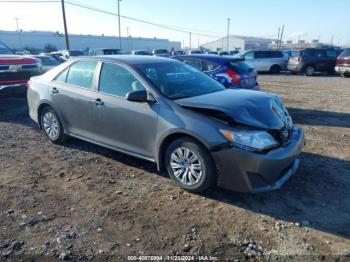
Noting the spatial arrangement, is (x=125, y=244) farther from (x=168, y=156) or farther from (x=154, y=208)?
(x=168, y=156)

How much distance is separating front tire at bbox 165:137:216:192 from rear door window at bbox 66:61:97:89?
1.94m

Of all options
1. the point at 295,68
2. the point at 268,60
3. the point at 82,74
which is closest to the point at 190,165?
the point at 82,74

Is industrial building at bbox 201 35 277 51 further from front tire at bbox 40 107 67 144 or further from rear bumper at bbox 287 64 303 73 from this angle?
front tire at bbox 40 107 67 144

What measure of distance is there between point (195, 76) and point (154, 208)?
2.34 m

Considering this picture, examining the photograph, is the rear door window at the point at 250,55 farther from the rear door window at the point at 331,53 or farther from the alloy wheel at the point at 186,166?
the alloy wheel at the point at 186,166

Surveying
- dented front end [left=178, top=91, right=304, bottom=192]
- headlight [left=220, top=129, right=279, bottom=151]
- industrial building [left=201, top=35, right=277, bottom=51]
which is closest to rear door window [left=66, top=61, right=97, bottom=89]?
dented front end [left=178, top=91, right=304, bottom=192]

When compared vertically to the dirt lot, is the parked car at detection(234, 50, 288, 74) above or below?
above

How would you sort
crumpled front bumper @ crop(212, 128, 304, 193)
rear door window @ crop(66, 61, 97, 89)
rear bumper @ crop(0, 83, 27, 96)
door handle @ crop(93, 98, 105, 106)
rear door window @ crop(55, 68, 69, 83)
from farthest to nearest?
rear bumper @ crop(0, 83, 27, 96), rear door window @ crop(55, 68, 69, 83), rear door window @ crop(66, 61, 97, 89), door handle @ crop(93, 98, 105, 106), crumpled front bumper @ crop(212, 128, 304, 193)

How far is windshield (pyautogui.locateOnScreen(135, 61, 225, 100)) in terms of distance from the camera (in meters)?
4.70

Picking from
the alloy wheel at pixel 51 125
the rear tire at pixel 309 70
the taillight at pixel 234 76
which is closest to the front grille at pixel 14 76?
the alloy wheel at pixel 51 125

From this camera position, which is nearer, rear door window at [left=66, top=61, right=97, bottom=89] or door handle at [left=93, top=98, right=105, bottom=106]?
door handle at [left=93, top=98, right=105, bottom=106]

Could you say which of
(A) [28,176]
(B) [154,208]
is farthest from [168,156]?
(A) [28,176]

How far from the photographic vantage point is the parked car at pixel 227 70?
8.42m

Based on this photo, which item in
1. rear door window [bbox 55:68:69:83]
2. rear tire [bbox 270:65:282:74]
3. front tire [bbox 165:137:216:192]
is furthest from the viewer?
rear tire [bbox 270:65:282:74]
